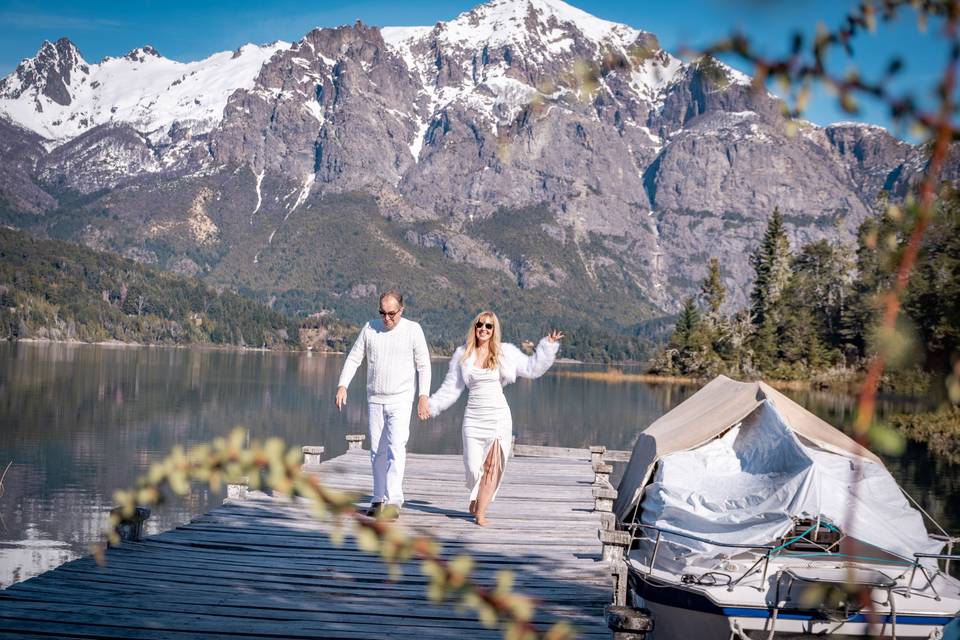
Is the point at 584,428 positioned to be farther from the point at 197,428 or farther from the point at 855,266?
the point at 855,266

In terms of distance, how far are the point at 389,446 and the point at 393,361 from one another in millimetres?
857

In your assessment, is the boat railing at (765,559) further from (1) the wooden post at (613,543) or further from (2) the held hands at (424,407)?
(2) the held hands at (424,407)

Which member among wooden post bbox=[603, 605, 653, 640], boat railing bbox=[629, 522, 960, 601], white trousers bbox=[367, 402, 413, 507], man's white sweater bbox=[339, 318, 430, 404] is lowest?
boat railing bbox=[629, 522, 960, 601]

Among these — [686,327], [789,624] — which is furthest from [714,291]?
[789,624]

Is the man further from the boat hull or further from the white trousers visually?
the boat hull

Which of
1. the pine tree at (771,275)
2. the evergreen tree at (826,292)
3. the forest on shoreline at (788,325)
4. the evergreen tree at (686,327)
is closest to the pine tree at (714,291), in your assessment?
the forest on shoreline at (788,325)

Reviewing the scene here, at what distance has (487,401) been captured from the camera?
34.0 feet

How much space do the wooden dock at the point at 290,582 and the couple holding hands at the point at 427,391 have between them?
53cm

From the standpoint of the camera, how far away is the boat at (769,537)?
9.16m

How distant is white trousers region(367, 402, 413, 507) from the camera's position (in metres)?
10.2

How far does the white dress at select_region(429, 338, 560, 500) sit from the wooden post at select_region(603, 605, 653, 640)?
15.2 feet

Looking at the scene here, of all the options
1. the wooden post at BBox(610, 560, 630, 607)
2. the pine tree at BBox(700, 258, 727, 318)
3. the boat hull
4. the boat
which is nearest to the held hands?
the boat

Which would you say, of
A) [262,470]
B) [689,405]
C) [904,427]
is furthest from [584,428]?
[262,470]

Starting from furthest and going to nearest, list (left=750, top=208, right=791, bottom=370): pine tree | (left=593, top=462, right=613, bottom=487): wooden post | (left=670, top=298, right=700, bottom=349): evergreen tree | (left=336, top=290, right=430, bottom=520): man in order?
(left=670, top=298, right=700, bottom=349): evergreen tree
(left=750, top=208, right=791, bottom=370): pine tree
(left=593, top=462, right=613, bottom=487): wooden post
(left=336, top=290, right=430, bottom=520): man
